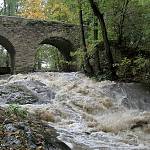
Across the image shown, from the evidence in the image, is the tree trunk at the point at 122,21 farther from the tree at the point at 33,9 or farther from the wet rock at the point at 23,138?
the wet rock at the point at 23,138

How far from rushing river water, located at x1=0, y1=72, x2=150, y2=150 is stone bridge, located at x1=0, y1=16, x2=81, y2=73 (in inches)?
124

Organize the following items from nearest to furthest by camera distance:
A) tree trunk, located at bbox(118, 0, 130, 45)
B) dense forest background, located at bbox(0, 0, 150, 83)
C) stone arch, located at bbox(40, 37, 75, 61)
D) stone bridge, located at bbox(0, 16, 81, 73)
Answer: dense forest background, located at bbox(0, 0, 150, 83) < tree trunk, located at bbox(118, 0, 130, 45) < stone bridge, located at bbox(0, 16, 81, 73) < stone arch, located at bbox(40, 37, 75, 61)

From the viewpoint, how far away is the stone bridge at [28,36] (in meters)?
19.9

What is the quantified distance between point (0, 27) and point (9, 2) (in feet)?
38.3

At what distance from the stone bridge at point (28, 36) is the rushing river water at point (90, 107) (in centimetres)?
314

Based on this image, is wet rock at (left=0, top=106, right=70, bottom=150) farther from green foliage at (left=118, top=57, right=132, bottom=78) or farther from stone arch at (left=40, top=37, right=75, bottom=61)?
stone arch at (left=40, top=37, right=75, bottom=61)

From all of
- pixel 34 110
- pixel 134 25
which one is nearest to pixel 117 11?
pixel 134 25

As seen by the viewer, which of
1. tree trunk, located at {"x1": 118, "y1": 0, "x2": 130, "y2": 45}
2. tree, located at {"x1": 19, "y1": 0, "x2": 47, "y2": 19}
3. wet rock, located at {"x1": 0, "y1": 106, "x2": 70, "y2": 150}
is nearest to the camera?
wet rock, located at {"x1": 0, "y1": 106, "x2": 70, "y2": 150}

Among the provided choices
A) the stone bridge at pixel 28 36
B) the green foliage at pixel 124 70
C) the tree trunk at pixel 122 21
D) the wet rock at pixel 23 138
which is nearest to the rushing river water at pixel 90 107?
the wet rock at pixel 23 138

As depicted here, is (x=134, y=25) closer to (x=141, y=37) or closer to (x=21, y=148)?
(x=141, y=37)

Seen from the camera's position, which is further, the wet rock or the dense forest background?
the dense forest background

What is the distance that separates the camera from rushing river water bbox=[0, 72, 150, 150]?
8992 millimetres

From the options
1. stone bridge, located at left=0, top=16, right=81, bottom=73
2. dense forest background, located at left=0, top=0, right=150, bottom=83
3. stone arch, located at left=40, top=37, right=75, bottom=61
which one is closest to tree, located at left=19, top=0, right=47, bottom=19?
stone arch, located at left=40, top=37, right=75, bottom=61

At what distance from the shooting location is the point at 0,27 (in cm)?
1966
